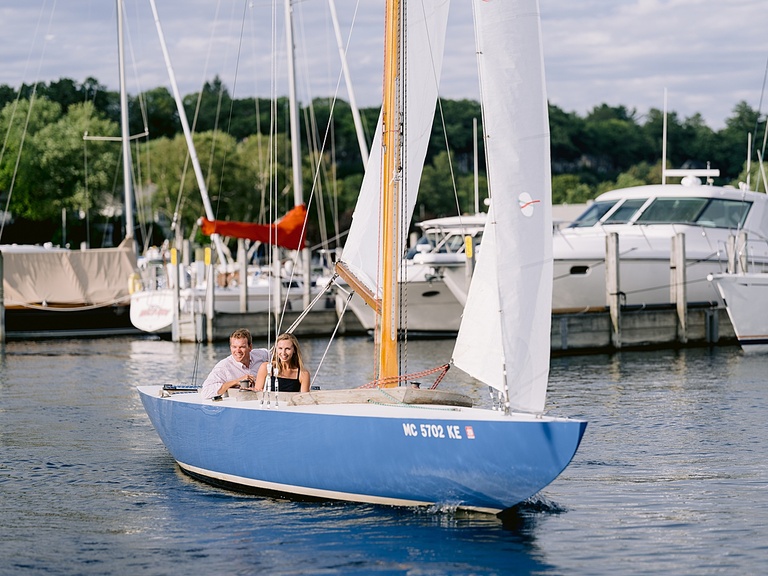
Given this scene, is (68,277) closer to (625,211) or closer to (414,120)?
(625,211)

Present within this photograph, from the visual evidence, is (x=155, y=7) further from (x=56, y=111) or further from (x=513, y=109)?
(x=56, y=111)

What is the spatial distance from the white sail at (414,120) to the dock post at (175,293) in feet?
76.1

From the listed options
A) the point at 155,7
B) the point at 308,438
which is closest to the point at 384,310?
the point at 308,438

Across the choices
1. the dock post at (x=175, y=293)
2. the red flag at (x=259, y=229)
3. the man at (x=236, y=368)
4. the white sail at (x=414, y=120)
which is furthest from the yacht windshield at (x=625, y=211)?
the white sail at (x=414, y=120)

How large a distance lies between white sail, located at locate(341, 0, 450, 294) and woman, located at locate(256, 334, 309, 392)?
111 centimetres

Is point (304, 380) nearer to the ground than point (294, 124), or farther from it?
nearer to the ground

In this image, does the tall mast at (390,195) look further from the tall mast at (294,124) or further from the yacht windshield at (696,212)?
the tall mast at (294,124)

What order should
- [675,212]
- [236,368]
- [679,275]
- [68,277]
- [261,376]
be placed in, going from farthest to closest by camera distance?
1. [68,277]
2. [675,212]
3. [679,275]
4. [236,368]
5. [261,376]

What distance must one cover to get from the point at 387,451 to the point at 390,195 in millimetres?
2815

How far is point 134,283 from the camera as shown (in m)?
43.5

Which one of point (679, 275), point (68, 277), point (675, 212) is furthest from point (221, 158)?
point (679, 275)

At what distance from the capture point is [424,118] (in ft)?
46.0

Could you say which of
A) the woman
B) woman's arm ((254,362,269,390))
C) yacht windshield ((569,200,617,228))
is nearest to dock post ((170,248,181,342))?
yacht windshield ((569,200,617,228))

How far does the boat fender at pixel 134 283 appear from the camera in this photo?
4328 centimetres
